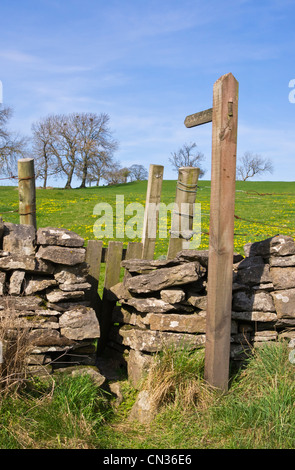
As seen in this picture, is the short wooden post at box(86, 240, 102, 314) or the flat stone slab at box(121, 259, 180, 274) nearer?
Result: the flat stone slab at box(121, 259, 180, 274)

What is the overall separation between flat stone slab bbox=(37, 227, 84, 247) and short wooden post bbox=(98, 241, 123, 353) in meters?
0.91

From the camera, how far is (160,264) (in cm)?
541

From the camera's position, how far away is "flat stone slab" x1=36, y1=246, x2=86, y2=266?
500 cm

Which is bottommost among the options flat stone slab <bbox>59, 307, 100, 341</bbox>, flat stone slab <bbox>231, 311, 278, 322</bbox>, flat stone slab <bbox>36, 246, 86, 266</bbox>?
flat stone slab <bbox>59, 307, 100, 341</bbox>

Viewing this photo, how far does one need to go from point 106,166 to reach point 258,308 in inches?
1489

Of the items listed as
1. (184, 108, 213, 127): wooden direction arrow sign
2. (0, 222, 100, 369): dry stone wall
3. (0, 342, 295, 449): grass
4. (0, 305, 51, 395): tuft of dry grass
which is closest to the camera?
(0, 342, 295, 449): grass

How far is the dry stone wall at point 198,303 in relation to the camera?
4.98 meters

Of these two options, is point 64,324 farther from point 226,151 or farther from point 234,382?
point 226,151

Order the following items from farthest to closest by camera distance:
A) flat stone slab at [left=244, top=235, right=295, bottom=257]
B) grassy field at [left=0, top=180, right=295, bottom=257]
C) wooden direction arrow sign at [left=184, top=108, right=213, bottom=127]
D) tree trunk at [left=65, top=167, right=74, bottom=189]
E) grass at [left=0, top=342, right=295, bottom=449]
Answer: tree trunk at [left=65, top=167, right=74, bottom=189], grassy field at [left=0, top=180, right=295, bottom=257], flat stone slab at [left=244, top=235, right=295, bottom=257], wooden direction arrow sign at [left=184, top=108, right=213, bottom=127], grass at [left=0, top=342, right=295, bottom=449]

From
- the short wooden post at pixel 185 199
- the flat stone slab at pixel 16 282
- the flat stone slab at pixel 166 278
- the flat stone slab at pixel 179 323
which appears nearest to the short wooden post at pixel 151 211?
the short wooden post at pixel 185 199

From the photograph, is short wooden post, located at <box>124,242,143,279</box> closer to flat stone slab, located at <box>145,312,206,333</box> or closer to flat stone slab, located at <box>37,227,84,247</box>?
flat stone slab, located at <box>37,227,84,247</box>

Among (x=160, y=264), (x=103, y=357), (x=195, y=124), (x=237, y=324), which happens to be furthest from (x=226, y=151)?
(x=103, y=357)

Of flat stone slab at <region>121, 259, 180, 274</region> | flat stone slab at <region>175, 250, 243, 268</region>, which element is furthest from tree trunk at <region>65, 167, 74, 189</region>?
flat stone slab at <region>175, 250, 243, 268</region>
